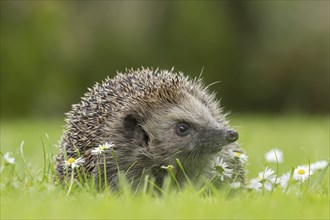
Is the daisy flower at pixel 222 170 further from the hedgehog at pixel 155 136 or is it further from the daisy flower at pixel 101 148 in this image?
the daisy flower at pixel 101 148

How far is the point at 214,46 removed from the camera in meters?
19.5

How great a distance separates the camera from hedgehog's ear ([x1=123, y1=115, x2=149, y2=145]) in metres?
5.02

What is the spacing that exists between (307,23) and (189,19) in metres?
3.55

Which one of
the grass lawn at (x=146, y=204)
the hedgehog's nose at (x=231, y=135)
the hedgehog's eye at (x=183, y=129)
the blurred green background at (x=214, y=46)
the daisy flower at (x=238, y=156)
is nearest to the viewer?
the grass lawn at (x=146, y=204)

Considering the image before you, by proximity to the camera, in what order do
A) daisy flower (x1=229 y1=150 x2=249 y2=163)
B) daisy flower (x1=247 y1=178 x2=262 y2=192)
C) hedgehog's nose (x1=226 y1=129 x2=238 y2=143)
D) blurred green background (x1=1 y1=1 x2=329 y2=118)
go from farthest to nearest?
blurred green background (x1=1 y1=1 x2=329 y2=118) → daisy flower (x1=229 y1=150 x2=249 y2=163) → hedgehog's nose (x1=226 y1=129 x2=238 y2=143) → daisy flower (x1=247 y1=178 x2=262 y2=192)

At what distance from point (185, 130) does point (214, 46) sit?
1466 centimetres

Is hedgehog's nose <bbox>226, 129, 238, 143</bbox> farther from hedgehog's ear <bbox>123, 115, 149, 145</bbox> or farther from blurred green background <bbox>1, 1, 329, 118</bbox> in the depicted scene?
blurred green background <bbox>1, 1, 329, 118</bbox>

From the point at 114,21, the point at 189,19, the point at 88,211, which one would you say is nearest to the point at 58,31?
the point at 114,21

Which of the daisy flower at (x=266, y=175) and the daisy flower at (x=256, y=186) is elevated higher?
the daisy flower at (x=266, y=175)

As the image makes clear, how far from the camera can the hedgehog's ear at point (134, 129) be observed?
16.5 feet

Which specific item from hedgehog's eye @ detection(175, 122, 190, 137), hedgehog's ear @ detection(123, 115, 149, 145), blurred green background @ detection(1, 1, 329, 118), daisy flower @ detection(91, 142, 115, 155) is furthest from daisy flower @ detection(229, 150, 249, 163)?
blurred green background @ detection(1, 1, 329, 118)

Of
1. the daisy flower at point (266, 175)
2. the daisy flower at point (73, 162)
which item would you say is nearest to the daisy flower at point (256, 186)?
the daisy flower at point (266, 175)

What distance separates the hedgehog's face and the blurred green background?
13.3 meters

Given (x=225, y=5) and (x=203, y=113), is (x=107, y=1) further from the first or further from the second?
(x=203, y=113)
